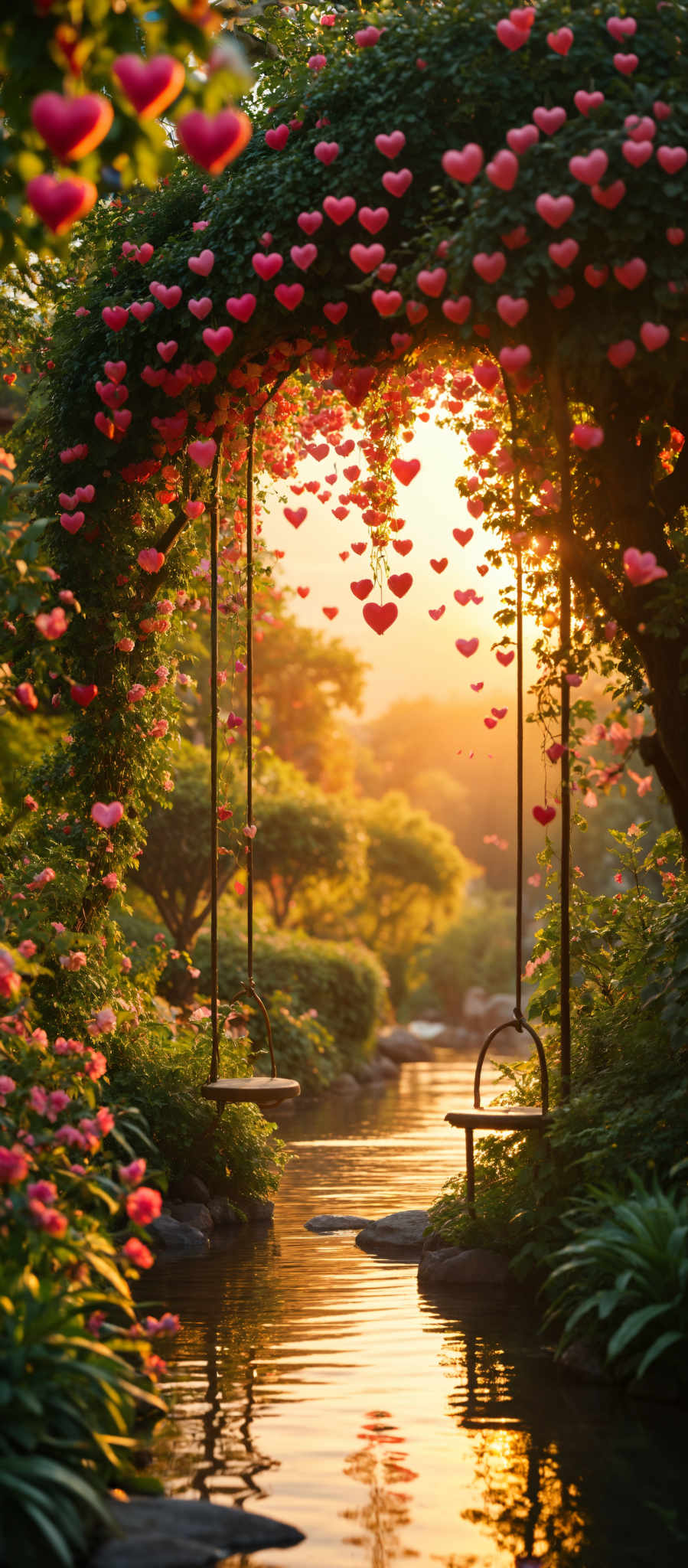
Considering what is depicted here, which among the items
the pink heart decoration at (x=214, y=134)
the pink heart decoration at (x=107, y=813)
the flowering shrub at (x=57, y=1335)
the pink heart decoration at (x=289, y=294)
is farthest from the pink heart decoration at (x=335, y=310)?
the flowering shrub at (x=57, y=1335)

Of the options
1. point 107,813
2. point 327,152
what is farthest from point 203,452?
A: point 107,813

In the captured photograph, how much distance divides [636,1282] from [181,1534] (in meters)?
2.08

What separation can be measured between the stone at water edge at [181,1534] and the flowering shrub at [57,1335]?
84mm

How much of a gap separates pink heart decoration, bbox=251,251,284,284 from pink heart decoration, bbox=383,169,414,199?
2.15ft

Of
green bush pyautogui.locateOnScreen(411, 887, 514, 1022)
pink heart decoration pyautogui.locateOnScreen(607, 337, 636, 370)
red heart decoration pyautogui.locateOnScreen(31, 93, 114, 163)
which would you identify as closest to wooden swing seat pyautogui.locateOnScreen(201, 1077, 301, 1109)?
pink heart decoration pyautogui.locateOnScreen(607, 337, 636, 370)

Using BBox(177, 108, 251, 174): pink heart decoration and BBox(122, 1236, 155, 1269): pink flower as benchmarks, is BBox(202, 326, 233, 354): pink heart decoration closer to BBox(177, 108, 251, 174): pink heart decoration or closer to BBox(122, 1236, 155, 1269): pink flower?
BBox(177, 108, 251, 174): pink heart decoration

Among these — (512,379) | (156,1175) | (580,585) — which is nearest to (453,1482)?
(156,1175)

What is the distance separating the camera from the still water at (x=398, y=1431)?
4406mm

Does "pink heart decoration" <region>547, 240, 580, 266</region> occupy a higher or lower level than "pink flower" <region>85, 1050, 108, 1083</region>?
higher

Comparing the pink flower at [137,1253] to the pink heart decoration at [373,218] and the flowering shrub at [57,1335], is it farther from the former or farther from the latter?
the pink heart decoration at [373,218]

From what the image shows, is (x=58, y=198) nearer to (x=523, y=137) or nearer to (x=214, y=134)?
(x=214, y=134)

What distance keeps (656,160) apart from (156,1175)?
399cm

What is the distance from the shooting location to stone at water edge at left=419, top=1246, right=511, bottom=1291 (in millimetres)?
7980

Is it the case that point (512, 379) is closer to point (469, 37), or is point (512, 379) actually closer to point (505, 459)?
point (505, 459)
